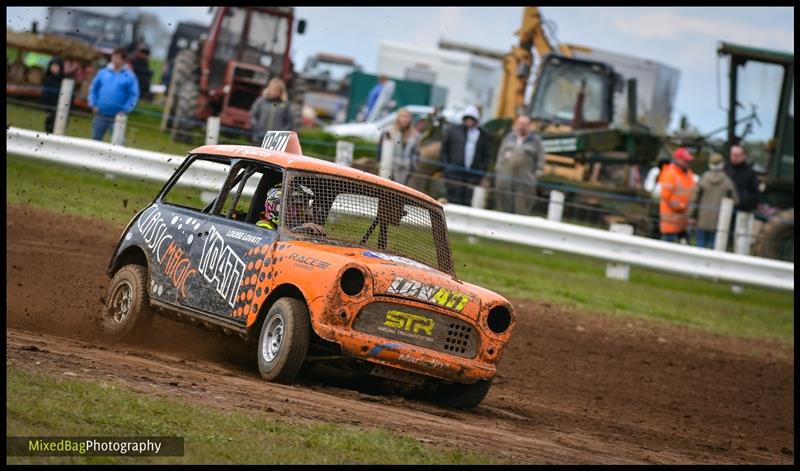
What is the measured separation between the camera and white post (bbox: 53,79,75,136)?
18.0 metres

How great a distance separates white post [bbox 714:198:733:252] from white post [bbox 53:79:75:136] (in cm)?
903

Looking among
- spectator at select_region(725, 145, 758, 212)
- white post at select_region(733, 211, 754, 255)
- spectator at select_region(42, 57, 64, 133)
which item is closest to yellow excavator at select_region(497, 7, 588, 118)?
spectator at select_region(725, 145, 758, 212)

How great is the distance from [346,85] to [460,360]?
4242 cm

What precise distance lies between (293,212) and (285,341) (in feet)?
3.42

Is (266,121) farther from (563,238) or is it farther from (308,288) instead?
(308,288)

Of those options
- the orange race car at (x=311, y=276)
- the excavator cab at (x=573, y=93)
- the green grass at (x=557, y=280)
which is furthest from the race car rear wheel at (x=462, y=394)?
the excavator cab at (x=573, y=93)

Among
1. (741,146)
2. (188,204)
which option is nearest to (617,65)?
(741,146)

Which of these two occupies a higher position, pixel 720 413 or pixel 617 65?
pixel 617 65

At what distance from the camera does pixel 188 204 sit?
375 inches

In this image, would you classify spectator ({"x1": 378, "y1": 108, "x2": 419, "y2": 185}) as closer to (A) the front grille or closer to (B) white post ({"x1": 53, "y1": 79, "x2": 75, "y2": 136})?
(B) white post ({"x1": 53, "y1": 79, "x2": 75, "y2": 136})

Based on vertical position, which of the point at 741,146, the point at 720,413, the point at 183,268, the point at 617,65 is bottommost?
the point at 720,413

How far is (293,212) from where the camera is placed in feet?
27.5

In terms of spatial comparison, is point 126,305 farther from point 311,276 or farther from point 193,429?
point 193,429

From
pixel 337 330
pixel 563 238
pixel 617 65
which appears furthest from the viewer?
pixel 617 65
